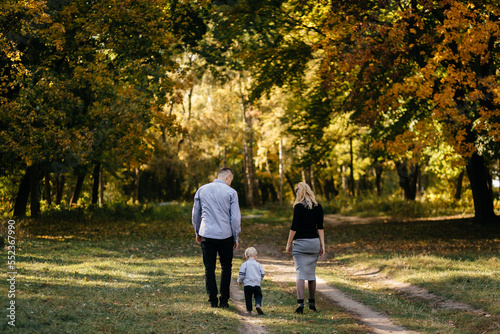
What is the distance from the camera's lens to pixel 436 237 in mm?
18953

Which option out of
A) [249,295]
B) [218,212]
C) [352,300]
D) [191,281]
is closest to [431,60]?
[352,300]

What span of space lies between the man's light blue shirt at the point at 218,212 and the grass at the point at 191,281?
1.17 m

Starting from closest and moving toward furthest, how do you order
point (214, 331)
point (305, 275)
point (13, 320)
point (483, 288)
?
point (13, 320), point (214, 331), point (305, 275), point (483, 288)

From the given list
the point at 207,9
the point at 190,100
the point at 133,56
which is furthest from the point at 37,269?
the point at 190,100

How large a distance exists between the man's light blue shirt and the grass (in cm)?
117

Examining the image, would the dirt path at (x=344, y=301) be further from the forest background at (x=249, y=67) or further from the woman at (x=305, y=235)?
the forest background at (x=249, y=67)

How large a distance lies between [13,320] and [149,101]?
13051mm

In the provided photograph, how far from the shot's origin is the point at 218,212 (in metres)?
7.62

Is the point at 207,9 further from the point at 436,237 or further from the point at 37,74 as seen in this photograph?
the point at 436,237

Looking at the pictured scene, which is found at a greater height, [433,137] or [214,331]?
[433,137]

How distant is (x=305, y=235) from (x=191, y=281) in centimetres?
338

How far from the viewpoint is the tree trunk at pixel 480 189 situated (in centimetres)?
1989

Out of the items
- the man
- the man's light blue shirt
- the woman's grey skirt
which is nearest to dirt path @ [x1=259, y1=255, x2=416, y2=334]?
the woman's grey skirt

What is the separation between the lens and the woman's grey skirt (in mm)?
8117
